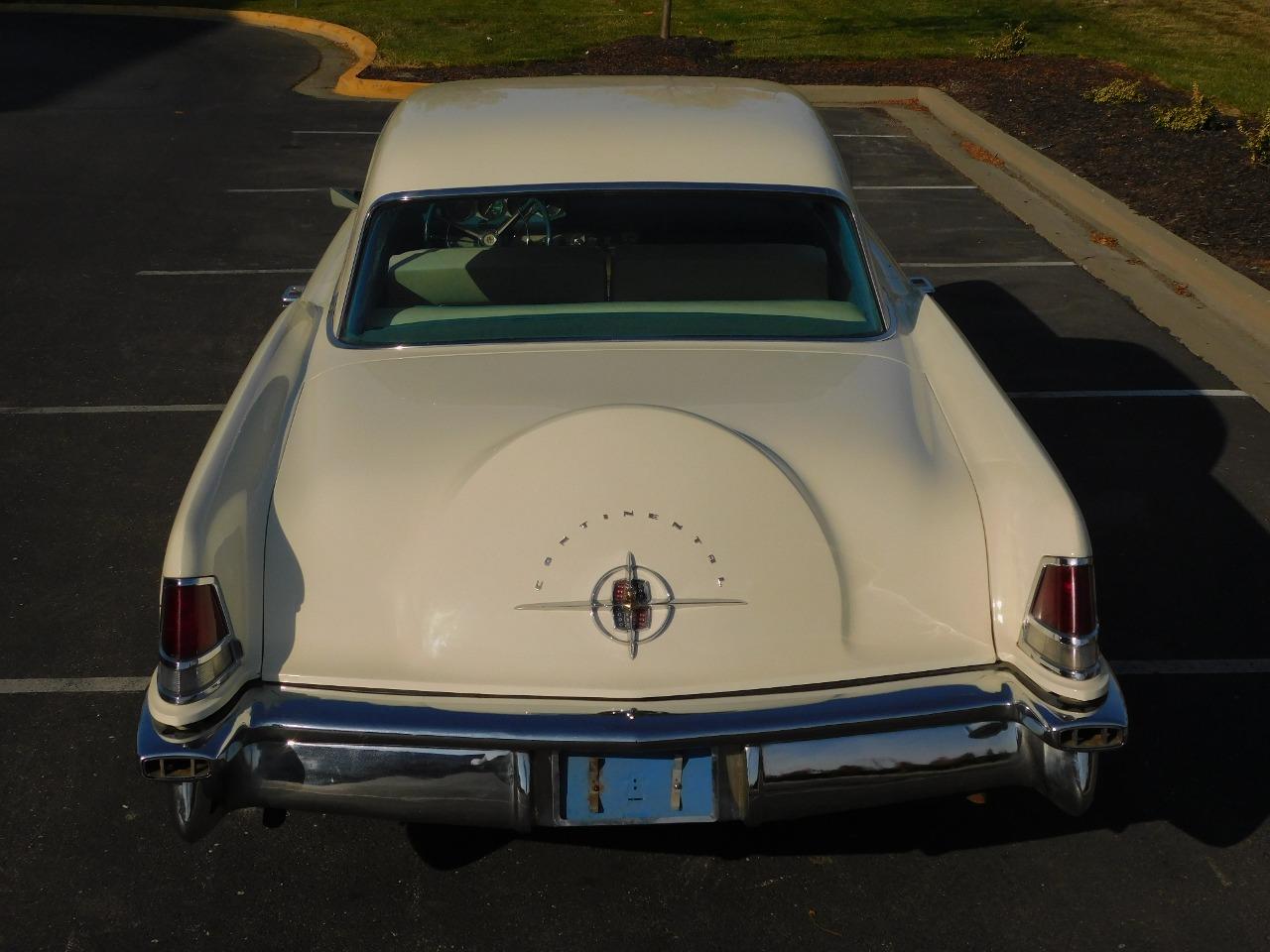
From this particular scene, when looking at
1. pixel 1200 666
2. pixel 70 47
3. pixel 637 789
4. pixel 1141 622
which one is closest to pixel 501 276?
pixel 637 789

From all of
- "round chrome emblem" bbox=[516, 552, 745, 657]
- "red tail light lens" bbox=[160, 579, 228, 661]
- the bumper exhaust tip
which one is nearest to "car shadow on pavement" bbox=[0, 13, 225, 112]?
"red tail light lens" bbox=[160, 579, 228, 661]

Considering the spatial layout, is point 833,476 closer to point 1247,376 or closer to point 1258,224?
point 1247,376

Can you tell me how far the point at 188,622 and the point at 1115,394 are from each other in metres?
5.09

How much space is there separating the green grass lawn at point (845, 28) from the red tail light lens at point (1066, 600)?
13.4 metres

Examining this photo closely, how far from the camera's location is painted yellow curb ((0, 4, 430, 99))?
15656 millimetres

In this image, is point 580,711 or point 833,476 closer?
point 580,711

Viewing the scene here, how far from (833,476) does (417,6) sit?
2035cm

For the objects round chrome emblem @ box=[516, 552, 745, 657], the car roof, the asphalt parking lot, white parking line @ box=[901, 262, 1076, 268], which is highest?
the car roof

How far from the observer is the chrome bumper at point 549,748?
2.78m

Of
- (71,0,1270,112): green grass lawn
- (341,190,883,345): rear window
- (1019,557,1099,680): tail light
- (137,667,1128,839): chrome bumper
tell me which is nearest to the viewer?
(137,667,1128,839): chrome bumper

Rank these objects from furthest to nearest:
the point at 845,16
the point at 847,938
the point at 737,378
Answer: the point at 845,16, the point at 737,378, the point at 847,938

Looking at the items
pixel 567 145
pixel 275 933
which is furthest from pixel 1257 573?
pixel 275 933

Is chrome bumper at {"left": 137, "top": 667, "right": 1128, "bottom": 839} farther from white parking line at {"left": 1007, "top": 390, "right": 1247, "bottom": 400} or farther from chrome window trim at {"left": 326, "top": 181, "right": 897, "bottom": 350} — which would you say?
white parking line at {"left": 1007, "top": 390, "right": 1247, "bottom": 400}

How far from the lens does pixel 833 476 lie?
316 cm
